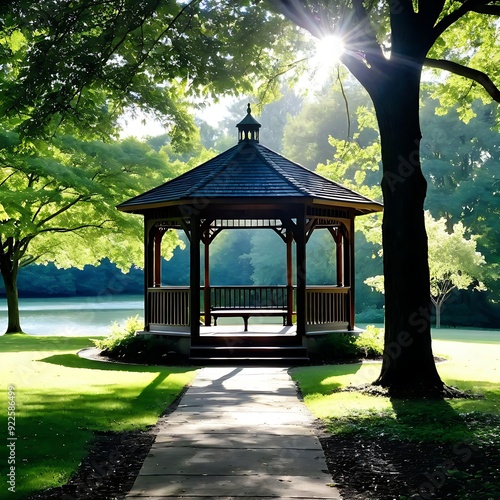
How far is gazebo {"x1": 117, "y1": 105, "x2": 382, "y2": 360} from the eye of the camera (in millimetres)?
15109

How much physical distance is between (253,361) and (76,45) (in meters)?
7.10

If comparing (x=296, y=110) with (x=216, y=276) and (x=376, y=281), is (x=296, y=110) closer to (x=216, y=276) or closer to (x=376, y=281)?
(x=216, y=276)

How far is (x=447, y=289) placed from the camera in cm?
4009

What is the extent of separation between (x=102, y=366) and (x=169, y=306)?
255 cm

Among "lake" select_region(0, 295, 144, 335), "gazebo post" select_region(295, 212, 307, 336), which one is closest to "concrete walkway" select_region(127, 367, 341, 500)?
"gazebo post" select_region(295, 212, 307, 336)

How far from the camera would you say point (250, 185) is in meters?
15.6

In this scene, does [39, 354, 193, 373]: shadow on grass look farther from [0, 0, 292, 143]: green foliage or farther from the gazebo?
[0, 0, 292, 143]: green foliage

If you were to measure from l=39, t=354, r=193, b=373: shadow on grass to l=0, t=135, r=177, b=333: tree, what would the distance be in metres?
4.09

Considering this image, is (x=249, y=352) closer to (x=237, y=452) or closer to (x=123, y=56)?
(x=123, y=56)

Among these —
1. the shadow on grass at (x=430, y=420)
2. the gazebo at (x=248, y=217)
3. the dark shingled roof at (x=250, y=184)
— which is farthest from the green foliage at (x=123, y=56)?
the shadow on grass at (x=430, y=420)

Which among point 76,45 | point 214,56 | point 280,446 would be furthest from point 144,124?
point 280,446

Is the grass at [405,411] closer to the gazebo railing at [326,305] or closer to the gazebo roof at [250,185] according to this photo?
the gazebo railing at [326,305]

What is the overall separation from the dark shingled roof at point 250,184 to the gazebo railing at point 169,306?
6.85 feet

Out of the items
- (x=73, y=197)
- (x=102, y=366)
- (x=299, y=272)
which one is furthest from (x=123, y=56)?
(x=73, y=197)
